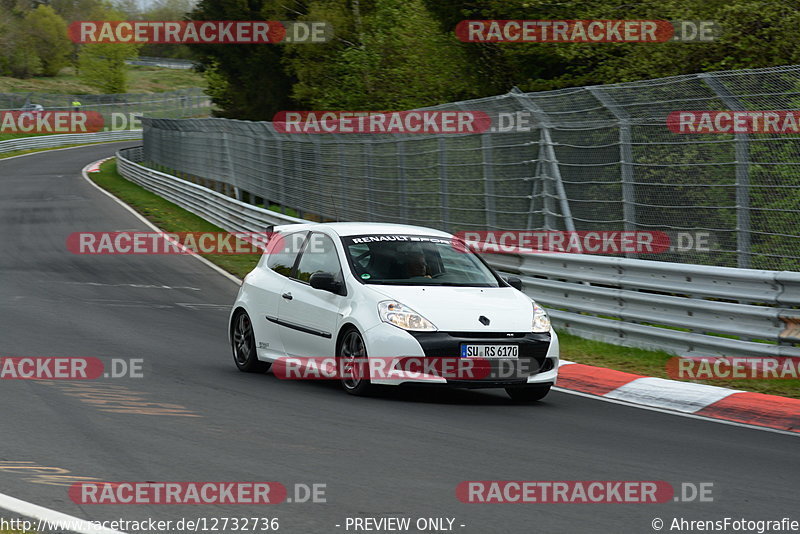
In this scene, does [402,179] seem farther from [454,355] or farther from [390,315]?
[454,355]

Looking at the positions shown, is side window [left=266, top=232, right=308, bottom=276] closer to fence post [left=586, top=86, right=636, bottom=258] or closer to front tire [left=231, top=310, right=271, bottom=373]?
front tire [left=231, top=310, right=271, bottom=373]

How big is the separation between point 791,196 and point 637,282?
7.07 feet

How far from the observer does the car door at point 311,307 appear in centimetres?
972

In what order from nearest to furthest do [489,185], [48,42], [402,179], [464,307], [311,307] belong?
1. [464,307]
2. [311,307]
3. [489,185]
4. [402,179]
5. [48,42]

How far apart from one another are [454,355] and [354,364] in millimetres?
881

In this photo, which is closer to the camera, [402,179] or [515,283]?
[515,283]

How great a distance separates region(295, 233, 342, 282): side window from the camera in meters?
10.2

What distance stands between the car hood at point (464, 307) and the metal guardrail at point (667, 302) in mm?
2148

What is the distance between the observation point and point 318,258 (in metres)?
10.4

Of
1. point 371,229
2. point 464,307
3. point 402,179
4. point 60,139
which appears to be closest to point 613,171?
point 371,229

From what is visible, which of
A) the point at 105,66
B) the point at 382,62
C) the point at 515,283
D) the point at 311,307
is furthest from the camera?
the point at 105,66

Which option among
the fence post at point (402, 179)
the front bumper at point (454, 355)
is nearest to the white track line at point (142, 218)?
the fence post at point (402, 179)

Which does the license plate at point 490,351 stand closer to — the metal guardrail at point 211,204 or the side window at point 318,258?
the side window at point 318,258

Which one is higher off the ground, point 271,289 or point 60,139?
point 60,139
